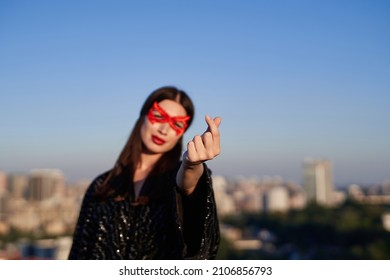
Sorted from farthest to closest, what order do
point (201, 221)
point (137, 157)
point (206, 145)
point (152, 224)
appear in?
point (137, 157) → point (152, 224) → point (201, 221) → point (206, 145)

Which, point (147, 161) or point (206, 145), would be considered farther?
point (147, 161)

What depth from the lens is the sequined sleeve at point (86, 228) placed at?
0.98 m

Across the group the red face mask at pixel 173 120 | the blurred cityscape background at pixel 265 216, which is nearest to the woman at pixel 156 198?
the red face mask at pixel 173 120

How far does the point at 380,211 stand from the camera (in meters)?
6.64

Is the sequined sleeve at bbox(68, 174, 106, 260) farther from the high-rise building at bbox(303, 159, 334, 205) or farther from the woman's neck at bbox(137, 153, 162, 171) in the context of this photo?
the high-rise building at bbox(303, 159, 334, 205)

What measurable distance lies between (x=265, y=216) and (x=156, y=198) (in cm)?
595

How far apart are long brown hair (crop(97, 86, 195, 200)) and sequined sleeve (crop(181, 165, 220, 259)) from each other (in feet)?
0.62

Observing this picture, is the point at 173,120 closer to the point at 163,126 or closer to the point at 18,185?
the point at 163,126

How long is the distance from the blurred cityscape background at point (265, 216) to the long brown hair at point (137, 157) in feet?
3.95

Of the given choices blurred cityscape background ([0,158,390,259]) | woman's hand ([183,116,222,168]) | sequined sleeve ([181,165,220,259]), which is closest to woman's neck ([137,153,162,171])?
sequined sleeve ([181,165,220,259])

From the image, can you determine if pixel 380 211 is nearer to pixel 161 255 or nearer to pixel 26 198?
pixel 26 198

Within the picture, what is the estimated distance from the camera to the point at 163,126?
102cm

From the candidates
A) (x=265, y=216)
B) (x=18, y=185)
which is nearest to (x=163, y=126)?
(x=18, y=185)

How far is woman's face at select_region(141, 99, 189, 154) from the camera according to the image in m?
1.01
